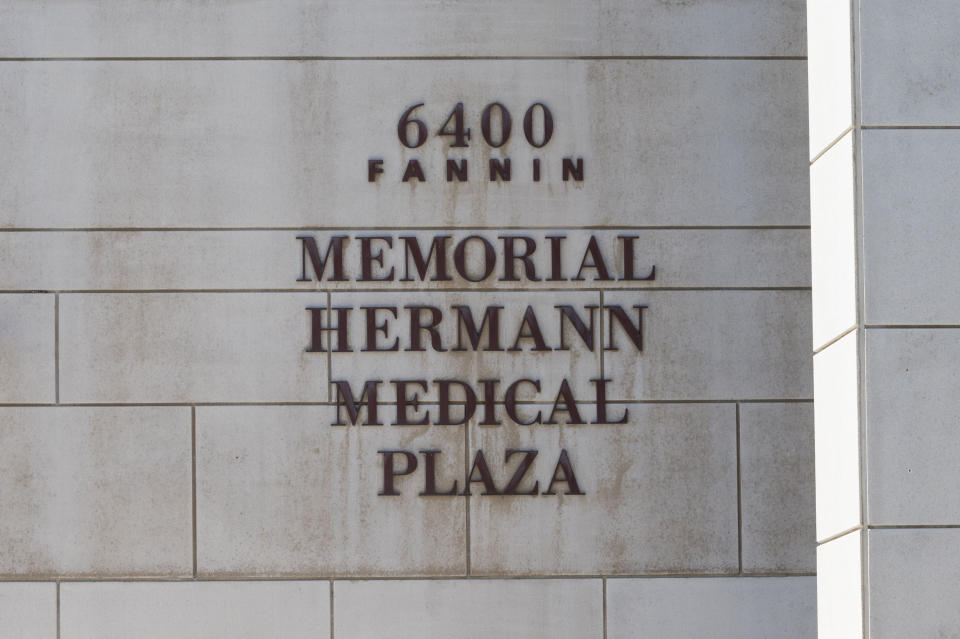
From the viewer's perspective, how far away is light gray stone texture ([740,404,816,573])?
32.5ft

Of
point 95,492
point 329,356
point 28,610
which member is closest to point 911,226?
point 329,356

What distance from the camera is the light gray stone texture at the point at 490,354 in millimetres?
10008

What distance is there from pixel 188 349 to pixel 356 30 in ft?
7.54

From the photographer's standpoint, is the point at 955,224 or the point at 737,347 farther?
the point at 737,347

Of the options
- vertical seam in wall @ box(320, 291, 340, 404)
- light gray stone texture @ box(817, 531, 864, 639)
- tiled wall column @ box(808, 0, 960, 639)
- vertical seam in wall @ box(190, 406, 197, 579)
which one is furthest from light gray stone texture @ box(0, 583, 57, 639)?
tiled wall column @ box(808, 0, 960, 639)

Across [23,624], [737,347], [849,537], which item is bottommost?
[23,624]

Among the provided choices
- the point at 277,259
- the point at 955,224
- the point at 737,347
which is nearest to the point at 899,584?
the point at 955,224

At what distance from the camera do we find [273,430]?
9.95m

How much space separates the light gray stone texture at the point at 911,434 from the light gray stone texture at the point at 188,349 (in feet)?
13.0

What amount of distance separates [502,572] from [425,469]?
0.80 meters

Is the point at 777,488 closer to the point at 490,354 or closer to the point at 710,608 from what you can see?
the point at 710,608

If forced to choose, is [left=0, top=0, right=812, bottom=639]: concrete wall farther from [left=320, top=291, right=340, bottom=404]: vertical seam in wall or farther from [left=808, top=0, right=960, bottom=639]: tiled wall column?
[left=808, top=0, right=960, bottom=639]: tiled wall column

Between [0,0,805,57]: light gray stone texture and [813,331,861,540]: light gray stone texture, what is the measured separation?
323 cm

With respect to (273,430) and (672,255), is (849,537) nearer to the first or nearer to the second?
(672,255)
